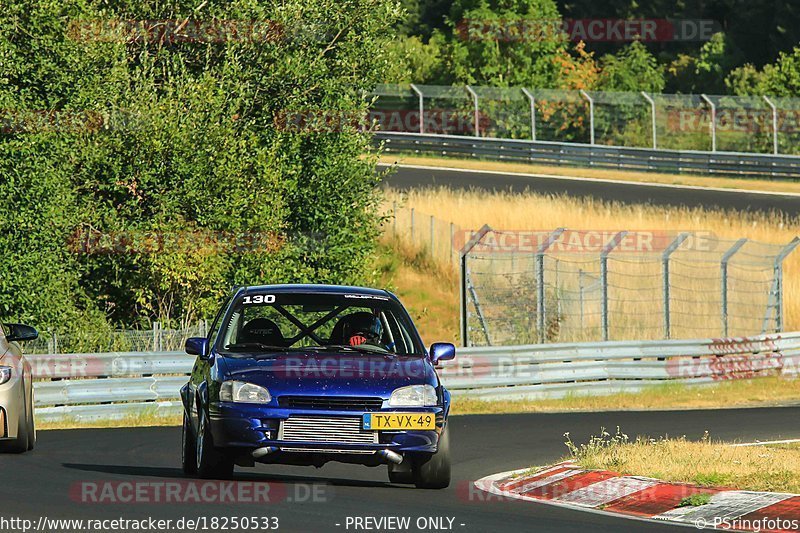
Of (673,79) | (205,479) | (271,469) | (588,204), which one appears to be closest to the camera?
(205,479)

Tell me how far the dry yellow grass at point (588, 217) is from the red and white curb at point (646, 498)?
1046 inches

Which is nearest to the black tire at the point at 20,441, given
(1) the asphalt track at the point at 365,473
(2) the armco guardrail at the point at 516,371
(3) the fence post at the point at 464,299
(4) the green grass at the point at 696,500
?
(1) the asphalt track at the point at 365,473

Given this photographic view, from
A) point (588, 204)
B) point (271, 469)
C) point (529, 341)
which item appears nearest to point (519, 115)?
point (588, 204)

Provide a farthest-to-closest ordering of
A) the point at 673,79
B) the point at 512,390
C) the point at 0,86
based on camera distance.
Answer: the point at 673,79 → the point at 0,86 → the point at 512,390

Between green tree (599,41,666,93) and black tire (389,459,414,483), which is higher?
green tree (599,41,666,93)

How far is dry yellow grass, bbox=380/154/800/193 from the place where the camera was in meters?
→ 51.4

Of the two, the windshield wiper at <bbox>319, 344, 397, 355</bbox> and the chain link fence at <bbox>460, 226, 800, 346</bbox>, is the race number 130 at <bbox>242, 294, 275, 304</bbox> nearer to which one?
the windshield wiper at <bbox>319, 344, 397, 355</bbox>

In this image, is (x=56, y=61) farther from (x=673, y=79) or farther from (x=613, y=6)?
(x=613, y=6)

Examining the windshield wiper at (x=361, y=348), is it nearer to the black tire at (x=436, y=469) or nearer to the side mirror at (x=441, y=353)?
the side mirror at (x=441, y=353)

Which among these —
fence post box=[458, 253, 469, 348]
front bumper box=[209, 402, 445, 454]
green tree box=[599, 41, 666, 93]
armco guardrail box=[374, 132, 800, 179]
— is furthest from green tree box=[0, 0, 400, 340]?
green tree box=[599, 41, 666, 93]

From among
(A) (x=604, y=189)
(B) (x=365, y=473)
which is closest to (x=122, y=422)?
(B) (x=365, y=473)

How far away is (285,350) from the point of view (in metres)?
12.8

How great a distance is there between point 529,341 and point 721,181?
21143mm

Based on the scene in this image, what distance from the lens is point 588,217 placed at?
4338cm
